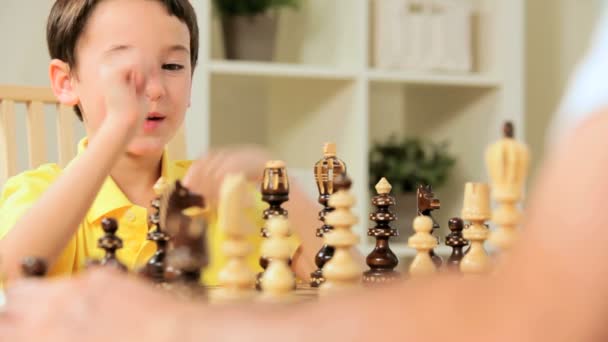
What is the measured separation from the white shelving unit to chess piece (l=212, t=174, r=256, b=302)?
175cm

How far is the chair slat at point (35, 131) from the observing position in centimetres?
163

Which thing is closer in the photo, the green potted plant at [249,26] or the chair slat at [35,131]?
the chair slat at [35,131]

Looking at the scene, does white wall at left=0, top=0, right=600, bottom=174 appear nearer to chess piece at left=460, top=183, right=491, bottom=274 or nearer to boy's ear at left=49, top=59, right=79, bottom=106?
boy's ear at left=49, top=59, right=79, bottom=106

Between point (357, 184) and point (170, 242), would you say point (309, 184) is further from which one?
point (170, 242)

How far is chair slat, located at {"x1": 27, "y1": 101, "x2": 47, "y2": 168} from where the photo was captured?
1.63m

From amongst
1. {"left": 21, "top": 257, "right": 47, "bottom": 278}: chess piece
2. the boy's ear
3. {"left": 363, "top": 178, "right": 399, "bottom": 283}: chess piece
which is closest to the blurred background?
the boy's ear

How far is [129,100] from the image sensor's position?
927 millimetres

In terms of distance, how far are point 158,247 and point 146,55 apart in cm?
72

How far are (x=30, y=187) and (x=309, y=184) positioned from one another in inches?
42.8

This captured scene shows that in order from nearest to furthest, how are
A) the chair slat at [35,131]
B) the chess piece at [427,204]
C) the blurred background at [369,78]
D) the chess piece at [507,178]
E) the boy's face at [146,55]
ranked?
the chess piece at [507,178] < the chess piece at [427,204] < the boy's face at [146,55] < the chair slat at [35,131] < the blurred background at [369,78]

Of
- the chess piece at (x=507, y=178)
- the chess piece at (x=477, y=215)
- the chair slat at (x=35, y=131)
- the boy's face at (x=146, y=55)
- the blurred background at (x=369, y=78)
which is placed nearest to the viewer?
the chess piece at (x=507, y=178)

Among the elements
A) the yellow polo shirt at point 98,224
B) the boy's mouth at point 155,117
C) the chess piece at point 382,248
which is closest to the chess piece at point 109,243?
the chess piece at point 382,248

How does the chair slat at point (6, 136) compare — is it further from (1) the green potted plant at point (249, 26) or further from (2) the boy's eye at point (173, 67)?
(1) the green potted plant at point (249, 26)

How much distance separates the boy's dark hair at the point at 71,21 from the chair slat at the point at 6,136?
13 centimetres
